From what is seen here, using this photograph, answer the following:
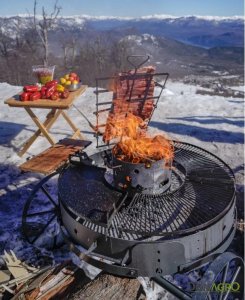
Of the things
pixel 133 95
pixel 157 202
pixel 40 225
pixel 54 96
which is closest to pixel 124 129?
pixel 157 202

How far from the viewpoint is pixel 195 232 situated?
2355 mm

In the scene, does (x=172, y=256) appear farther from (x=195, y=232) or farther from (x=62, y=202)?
(x=62, y=202)

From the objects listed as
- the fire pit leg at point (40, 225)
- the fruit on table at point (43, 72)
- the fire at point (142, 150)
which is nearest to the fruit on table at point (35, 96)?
the fruit on table at point (43, 72)

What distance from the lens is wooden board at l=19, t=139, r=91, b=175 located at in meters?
4.14

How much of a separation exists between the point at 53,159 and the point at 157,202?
2136 millimetres

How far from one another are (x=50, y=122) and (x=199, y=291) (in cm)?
451

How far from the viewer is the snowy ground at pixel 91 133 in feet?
13.9

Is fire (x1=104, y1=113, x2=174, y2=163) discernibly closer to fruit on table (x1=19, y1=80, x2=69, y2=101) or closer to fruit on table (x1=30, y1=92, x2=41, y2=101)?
fruit on table (x1=19, y1=80, x2=69, y2=101)

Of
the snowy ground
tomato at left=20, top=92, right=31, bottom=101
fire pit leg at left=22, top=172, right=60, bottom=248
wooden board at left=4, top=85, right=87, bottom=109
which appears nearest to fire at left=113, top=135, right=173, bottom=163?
fire pit leg at left=22, top=172, right=60, bottom=248

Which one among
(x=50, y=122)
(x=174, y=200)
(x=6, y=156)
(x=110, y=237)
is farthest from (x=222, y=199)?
(x=6, y=156)

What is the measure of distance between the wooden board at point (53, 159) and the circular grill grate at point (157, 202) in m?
0.93

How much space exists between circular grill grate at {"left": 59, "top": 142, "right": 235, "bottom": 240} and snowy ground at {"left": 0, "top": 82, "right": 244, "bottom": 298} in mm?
1162

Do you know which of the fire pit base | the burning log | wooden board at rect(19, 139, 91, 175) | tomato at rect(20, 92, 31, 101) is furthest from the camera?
tomato at rect(20, 92, 31, 101)

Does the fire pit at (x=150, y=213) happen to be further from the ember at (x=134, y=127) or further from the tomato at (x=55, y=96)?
the tomato at (x=55, y=96)
